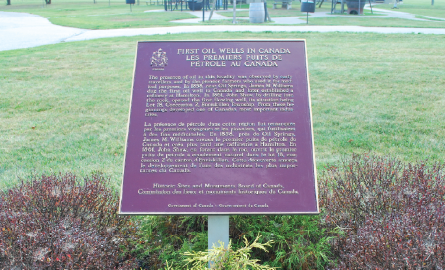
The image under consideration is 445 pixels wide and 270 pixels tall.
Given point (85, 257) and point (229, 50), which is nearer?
point (85, 257)

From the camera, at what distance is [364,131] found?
679cm

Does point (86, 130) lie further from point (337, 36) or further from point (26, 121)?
point (337, 36)

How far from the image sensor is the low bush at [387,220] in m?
2.91

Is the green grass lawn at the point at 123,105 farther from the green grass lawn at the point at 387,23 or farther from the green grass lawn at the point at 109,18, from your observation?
the green grass lawn at the point at 109,18

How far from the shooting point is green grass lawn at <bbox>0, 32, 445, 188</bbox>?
606cm

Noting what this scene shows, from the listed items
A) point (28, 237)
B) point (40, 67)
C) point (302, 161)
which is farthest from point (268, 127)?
point (40, 67)

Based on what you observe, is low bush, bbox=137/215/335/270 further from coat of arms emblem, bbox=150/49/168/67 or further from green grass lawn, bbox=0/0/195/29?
green grass lawn, bbox=0/0/195/29

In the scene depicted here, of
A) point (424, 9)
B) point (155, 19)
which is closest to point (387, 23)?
point (155, 19)

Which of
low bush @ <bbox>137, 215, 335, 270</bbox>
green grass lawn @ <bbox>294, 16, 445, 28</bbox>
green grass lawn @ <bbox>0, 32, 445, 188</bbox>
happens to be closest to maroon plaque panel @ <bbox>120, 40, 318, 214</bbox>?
low bush @ <bbox>137, 215, 335, 270</bbox>

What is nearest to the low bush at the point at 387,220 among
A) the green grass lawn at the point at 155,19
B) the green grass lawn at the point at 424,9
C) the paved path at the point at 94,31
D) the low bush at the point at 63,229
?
the low bush at the point at 63,229

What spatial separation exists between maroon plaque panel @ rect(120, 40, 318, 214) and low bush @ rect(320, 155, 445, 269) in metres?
0.58

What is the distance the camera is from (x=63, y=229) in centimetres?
333

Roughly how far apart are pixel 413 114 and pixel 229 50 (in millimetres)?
5061

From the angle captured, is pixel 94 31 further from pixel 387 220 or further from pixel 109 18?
pixel 387 220
